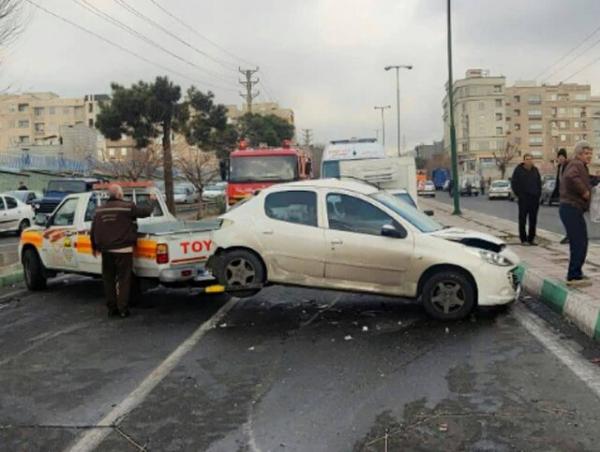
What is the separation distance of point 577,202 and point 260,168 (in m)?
12.1

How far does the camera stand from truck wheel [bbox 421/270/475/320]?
7.55m

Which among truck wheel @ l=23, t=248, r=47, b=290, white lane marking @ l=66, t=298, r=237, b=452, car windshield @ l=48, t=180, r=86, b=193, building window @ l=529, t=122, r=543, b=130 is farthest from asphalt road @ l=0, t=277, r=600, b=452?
Answer: building window @ l=529, t=122, r=543, b=130

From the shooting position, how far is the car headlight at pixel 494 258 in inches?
298

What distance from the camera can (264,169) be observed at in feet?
65.2

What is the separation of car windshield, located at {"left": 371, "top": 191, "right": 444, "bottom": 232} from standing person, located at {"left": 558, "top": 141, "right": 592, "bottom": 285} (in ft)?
5.80

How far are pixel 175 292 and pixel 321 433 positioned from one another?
6411mm

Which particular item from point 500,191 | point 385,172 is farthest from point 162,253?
point 500,191

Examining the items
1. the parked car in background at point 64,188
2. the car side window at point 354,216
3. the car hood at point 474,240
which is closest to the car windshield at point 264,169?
the parked car in background at point 64,188

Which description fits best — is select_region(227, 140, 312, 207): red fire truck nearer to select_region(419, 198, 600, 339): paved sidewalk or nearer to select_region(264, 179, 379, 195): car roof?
select_region(419, 198, 600, 339): paved sidewalk

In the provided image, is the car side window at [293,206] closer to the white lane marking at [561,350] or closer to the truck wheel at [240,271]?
the truck wheel at [240,271]

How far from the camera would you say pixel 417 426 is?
4555 millimetres

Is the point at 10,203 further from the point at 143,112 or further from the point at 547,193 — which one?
the point at 547,193

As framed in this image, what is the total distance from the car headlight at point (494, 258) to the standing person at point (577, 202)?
158 centimetres

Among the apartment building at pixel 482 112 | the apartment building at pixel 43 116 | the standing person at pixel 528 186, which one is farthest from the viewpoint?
the apartment building at pixel 482 112
